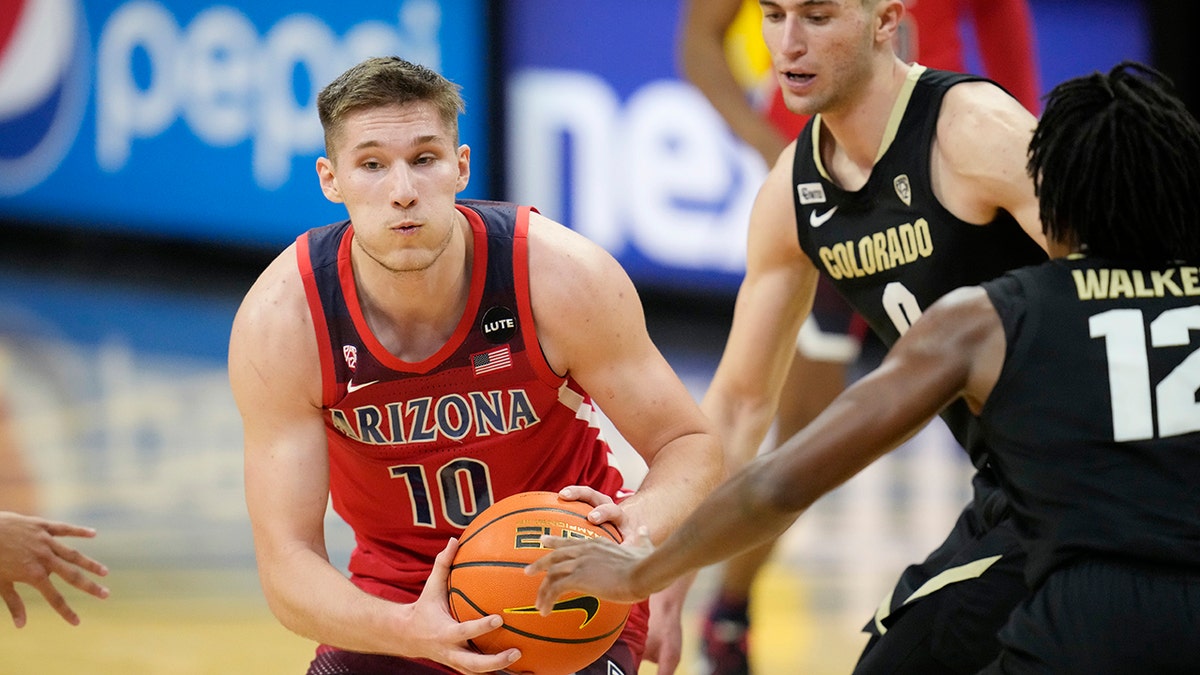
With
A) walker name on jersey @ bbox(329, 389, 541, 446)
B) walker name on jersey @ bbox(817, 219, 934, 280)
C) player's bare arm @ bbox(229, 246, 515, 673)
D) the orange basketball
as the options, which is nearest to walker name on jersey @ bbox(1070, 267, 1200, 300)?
walker name on jersey @ bbox(817, 219, 934, 280)

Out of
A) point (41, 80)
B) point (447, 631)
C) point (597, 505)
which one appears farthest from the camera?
point (41, 80)

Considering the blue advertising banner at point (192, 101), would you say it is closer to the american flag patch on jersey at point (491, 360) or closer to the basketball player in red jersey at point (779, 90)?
the basketball player in red jersey at point (779, 90)

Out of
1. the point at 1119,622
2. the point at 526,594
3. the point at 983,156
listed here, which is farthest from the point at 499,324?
the point at 1119,622

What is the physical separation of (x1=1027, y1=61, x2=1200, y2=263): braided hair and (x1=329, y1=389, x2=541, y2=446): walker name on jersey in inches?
60.8

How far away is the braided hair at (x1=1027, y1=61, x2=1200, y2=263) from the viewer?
2812 millimetres

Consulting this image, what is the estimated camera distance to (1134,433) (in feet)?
8.80

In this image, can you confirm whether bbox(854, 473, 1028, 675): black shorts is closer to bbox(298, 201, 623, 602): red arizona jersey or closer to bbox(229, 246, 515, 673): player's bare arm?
bbox(298, 201, 623, 602): red arizona jersey

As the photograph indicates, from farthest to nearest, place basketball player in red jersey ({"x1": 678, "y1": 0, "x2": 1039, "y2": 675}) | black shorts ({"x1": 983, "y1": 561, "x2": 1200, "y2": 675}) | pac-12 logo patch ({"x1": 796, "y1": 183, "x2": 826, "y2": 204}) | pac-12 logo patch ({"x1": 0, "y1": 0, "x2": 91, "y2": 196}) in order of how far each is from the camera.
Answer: pac-12 logo patch ({"x1": 0, "y1": 0, "x2": 91, "y2": 196}), basketball player in red jersey ({"x1": 678, "y1": 0, "x2": 1039, "y2": 675}), pac-12 logo patch ({"x1": 796, "y1": 183, "x2": 826, "y2": 204}), black shorts ({"x1": 983, "y1": 561, "x2": 1200, "y2": 675})

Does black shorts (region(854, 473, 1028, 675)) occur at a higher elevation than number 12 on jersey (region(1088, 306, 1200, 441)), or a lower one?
lower

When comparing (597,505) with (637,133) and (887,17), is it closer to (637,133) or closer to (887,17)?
(887,17)

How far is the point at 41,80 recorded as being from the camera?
44.7 feet

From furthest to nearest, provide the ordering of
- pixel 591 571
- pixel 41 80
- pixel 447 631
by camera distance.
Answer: pixel 41 80 → pixel 447 631 → pixel 591 571

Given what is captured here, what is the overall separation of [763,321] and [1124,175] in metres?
1.67

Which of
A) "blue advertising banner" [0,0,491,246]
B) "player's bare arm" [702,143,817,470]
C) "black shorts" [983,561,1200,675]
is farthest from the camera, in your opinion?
"blue advertising banner" [0,0,491,246]
